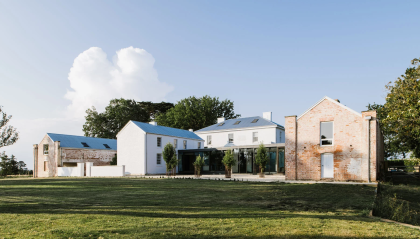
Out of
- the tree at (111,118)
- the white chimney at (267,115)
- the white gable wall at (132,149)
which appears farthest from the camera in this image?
the tree at (111,118)

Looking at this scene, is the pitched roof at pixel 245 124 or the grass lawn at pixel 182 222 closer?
the grass lawn at pixel 182 222

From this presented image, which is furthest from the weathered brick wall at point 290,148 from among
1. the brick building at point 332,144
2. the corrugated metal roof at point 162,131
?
the corrugated metal roof at point 162,131

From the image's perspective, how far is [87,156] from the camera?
44844 mm

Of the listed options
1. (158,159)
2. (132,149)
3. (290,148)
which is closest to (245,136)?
(158,159)

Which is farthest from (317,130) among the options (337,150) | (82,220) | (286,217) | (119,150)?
(119,150)

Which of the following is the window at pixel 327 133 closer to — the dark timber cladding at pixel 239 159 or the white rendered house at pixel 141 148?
the dark timber cladding at pixel 239 159

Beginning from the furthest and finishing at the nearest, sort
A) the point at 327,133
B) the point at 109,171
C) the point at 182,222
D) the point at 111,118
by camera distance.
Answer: the point at 111,118 → the point at 109,171 → the point at 327,133 → the point at 182,222

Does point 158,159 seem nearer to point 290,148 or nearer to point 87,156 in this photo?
point 87,156

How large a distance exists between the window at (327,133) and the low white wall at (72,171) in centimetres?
2799

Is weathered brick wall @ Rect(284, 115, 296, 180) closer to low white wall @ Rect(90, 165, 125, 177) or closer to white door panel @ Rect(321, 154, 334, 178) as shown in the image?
white door panel @ Rect(321, 154, 334, 178)

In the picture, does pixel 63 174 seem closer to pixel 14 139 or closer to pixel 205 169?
pixel 14 139

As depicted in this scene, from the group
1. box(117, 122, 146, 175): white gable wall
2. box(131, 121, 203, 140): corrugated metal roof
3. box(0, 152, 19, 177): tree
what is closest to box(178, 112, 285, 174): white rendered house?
box(131, 121, 203, 140): corrugated metal roof

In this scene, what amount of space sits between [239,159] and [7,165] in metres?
32.3

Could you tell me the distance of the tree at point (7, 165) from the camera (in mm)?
43034
